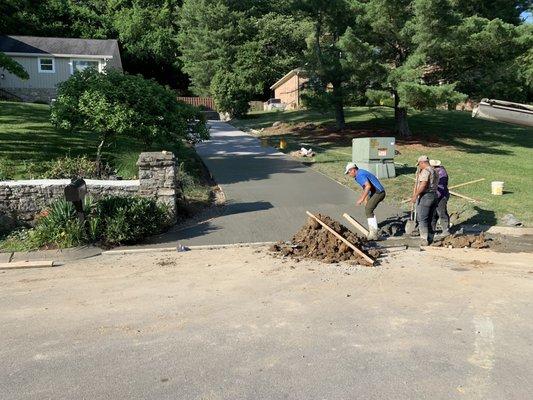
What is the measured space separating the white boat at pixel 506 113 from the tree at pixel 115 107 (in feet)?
29.8

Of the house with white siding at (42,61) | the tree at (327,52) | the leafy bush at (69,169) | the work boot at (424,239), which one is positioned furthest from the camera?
the house with white siding at (42,61)

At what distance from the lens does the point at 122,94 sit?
1211 centimetres

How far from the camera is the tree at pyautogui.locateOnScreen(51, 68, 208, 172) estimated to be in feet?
38.7

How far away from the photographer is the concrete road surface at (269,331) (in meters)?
4.33

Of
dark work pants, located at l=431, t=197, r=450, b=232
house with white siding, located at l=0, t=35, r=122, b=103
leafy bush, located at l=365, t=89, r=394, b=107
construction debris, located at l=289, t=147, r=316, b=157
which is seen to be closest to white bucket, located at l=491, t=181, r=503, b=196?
dark work pants, located at l=431, t=197, r=450, b=232

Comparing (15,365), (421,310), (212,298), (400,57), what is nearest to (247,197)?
(212,298)

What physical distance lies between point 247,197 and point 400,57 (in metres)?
12.0

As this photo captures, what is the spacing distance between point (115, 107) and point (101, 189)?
221 cm

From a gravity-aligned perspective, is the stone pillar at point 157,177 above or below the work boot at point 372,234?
above

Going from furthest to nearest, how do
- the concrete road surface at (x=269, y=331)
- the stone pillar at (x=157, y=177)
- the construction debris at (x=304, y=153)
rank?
the construction debris at (x=304, y=153)
the stone pillar at (x=157, y=177)
the concrete road surface at (x=269, y=331)

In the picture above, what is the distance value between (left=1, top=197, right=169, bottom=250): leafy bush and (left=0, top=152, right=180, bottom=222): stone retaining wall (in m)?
0.42

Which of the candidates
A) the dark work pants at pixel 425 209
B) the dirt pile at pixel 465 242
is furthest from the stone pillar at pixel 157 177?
the dirt pile at pixel 465 242

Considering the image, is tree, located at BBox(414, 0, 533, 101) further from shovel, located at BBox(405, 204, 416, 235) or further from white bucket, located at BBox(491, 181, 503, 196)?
shovel, located at BBox(405, 204, 416, 235)

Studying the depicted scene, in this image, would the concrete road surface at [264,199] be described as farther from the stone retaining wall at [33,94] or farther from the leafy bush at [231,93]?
the stone retaining wall at [33,94]
